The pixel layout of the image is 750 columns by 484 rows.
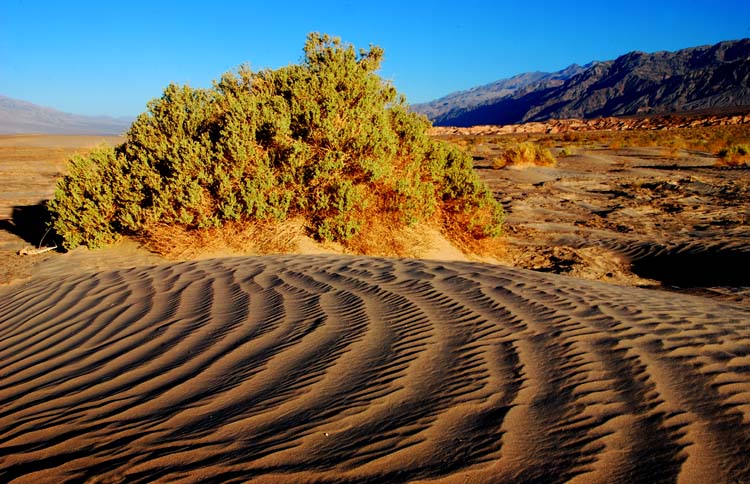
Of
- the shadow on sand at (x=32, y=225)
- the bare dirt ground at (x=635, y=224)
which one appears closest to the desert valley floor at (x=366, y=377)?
the bare dirt ground at (x=635, y=224)

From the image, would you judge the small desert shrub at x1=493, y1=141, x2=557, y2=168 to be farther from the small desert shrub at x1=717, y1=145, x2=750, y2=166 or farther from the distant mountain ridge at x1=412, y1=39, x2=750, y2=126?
the distant mountain ridge at x1=412, y1=39, x2=750, y2=126

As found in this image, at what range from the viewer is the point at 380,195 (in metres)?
8.75

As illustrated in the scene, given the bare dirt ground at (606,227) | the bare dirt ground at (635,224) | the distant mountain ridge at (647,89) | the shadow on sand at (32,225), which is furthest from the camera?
the distant mountain ridge at (647,89)

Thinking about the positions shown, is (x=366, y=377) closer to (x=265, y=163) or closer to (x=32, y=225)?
(x=265, y=163)

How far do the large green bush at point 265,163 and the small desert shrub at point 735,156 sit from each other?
17.2 m

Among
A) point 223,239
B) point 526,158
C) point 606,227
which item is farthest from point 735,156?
point 223,239

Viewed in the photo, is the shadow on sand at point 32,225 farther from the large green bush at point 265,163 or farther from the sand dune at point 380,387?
the sand dune at point 380,387

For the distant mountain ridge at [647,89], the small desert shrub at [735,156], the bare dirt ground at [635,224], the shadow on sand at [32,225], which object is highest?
the distant mountain ridge at [647,89]

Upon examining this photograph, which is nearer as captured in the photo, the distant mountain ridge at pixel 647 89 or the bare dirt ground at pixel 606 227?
the bare dirt ground at pixel 606 227

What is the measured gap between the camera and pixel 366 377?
113 inches

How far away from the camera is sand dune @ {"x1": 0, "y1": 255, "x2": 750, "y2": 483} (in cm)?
204

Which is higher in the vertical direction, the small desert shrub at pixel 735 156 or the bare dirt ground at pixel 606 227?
the small desert shrub at pixel 735 156

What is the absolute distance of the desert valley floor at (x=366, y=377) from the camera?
2.05 m

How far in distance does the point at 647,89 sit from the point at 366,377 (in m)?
135
